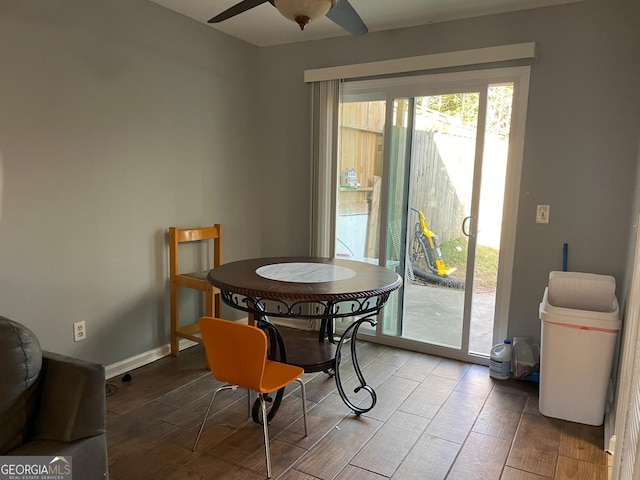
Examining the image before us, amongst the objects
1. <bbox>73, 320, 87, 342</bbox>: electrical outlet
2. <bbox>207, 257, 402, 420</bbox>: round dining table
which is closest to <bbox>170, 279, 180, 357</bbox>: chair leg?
<bbox>73, 320, 87, 342</bbox>: electrical outlet

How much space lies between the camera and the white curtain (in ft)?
11.8

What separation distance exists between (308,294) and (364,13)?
2.03 m

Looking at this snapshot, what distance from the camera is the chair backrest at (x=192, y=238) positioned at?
3.23 metres

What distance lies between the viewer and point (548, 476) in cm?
206

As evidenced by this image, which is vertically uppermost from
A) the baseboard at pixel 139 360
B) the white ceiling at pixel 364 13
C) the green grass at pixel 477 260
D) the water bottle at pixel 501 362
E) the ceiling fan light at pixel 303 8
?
the white ceiling at pixel 364 13

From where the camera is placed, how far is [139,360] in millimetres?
3148

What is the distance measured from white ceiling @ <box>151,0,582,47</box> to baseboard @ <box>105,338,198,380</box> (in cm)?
236

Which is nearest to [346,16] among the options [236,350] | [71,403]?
[236,350]

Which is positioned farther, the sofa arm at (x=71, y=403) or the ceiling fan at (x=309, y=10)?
the ceiling fan at (x=309, y=10)

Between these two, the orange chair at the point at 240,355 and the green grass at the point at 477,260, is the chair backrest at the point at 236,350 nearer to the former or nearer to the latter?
the orange chair at the point at 240,355

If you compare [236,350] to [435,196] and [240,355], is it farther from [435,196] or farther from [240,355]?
[435,196]

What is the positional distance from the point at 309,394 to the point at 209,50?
259 centimetres

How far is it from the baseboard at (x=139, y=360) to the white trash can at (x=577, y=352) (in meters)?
2.47

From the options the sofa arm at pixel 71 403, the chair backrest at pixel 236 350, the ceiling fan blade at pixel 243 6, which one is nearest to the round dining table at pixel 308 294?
the chair backrest at pixel 236 350
